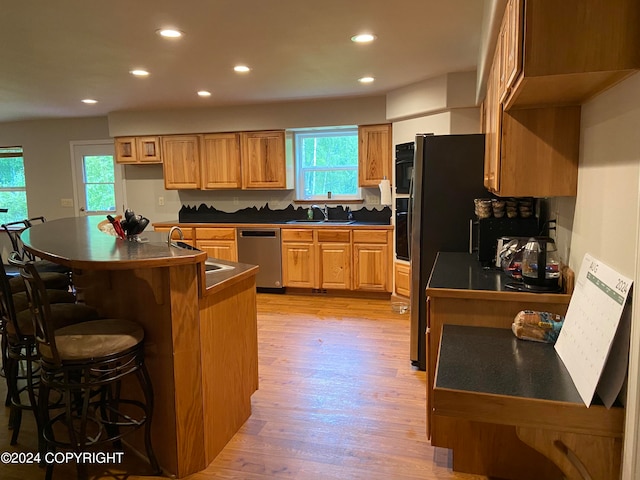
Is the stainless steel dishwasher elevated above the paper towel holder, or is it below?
below

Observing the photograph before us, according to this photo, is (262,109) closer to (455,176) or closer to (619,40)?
(455,176)

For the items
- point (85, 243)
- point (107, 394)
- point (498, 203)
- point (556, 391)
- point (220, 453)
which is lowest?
point (220, 453)

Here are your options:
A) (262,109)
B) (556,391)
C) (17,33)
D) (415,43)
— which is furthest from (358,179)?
(556,391)

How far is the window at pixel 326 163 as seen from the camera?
574 cm

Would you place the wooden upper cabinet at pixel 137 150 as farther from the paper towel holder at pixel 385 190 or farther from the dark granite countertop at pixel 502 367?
the dark granite countertop at pixel 502 367

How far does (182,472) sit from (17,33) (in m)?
2.87

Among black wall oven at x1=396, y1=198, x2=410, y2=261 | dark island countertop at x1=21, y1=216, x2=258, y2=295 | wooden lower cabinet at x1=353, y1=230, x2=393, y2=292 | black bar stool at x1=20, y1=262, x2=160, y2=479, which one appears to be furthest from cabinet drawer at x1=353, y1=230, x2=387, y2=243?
black bar stool at x1=20, y1=262, x2=160, y2=479

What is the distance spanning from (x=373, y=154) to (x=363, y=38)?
85.5 inches

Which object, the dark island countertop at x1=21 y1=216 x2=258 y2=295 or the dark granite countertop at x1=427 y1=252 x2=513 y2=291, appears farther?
the dark granite countertop at x1=427 y1=252 x2=513 y2=291

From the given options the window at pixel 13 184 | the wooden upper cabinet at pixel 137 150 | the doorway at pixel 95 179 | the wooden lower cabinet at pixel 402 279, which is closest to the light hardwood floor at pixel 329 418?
the wooden lower cabinet at pixel 402 279

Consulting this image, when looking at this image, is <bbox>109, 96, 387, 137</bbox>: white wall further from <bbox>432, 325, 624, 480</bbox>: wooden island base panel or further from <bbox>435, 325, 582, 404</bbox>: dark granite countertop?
<bbox>432, 325, 624, 480</bbox>: wooden island base panel

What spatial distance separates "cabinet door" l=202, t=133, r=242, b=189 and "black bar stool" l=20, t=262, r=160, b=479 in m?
3.86

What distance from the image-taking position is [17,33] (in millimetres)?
2963

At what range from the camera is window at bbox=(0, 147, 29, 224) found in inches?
271
